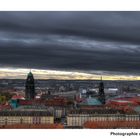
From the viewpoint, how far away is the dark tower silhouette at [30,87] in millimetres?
5967

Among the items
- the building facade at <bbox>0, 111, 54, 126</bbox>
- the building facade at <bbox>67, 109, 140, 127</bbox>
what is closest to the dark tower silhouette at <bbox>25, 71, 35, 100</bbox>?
the building facade at <bbox>0, 111, 54, 126</bbox>

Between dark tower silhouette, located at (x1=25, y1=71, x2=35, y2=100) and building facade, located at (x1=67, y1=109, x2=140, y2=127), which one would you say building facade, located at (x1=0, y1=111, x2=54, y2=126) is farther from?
building facade, located at (x1=67, y1=109, x2=140, y2=127)

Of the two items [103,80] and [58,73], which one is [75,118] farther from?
[58,73]

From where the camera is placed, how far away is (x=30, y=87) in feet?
22.9

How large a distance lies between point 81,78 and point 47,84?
1.97 ft

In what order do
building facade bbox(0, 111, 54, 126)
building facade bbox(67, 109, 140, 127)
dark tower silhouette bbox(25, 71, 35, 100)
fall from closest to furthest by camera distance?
dark tower silhouette bbox(25, 71, 35, 100), building facade bbox(0, 111, 54, 126), building facade bbox(67, 109, 140, 127)

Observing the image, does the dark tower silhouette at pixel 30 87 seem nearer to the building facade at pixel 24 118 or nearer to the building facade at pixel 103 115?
the building facade at pixel 24 118

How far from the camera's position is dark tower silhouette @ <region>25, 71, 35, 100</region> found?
5967 millimetres

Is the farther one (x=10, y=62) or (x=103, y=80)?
(x=103, y=80)

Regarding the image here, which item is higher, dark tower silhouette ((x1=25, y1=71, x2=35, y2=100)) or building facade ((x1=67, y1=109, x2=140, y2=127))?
dark tower silhouette ((x1=25, y1=71, x2=35, y2=100))

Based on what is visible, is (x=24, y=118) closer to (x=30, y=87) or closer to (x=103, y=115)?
(x=30, y=87)

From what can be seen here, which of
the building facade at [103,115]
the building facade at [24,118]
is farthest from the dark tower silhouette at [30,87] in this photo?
the building facade at [103,115]

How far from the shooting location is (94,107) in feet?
30.0
